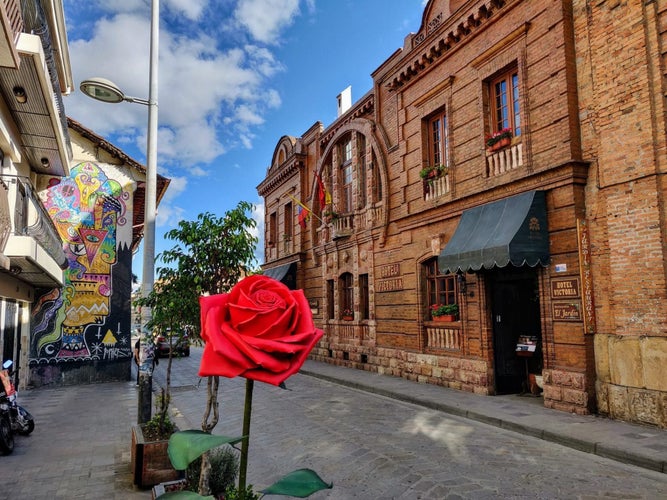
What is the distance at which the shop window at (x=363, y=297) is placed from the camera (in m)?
17.4

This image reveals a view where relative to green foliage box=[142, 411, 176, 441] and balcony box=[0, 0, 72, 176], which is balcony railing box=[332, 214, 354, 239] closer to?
balcony box=[0, 0, 72, 176]

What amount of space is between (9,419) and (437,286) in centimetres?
999

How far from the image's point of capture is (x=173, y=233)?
17.5 feet

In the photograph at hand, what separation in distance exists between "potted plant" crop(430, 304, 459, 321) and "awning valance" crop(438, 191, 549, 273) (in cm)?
159

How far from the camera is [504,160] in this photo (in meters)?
11.1

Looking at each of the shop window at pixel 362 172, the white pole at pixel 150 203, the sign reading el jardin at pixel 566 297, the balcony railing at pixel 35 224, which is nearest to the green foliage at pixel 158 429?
the white pole at pixel 150 203

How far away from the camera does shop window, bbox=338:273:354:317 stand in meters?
18.6

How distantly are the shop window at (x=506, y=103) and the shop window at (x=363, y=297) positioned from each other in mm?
7609

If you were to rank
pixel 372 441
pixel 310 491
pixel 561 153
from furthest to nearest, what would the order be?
1. pixel 561 153
2. pixel 372 441
3. pixel 310 491

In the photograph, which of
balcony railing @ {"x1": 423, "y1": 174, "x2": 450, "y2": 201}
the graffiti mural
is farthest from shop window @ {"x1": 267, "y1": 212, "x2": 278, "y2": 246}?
balcony railing @ {"x1": 423, "y1": 174, "x2": 450, "y2": 201}

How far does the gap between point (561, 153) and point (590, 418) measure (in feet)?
16.5

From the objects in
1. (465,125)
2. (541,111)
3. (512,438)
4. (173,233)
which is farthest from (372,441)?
(465,125)

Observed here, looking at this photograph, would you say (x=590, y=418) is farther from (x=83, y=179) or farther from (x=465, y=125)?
(x=83, y=179)

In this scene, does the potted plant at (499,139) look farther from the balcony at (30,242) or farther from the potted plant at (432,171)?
the balcony at (30,242)
